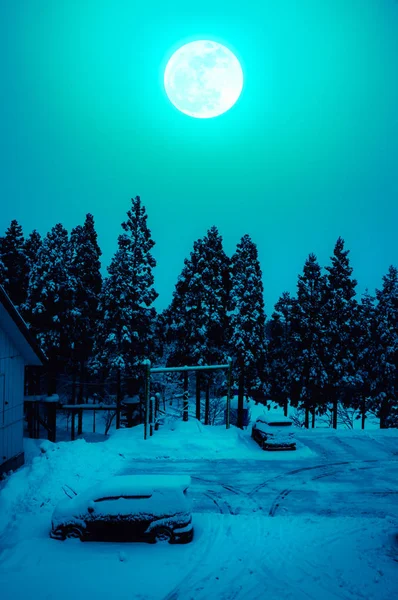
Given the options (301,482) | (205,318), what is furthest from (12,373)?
(205,318)

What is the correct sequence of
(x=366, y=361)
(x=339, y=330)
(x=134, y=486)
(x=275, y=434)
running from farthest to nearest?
(x=366, y=361)
(x=339, y=330)
(x=275, y=434)
(x=134, y=486)

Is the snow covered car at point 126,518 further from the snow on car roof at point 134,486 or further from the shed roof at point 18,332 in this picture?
the shed roof at point 18,332

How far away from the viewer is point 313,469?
17.3m

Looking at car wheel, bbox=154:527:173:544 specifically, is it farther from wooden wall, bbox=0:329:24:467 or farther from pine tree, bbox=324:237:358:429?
pine tree, bbox=324:237:358:429

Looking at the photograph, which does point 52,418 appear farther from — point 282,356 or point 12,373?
point 282,356

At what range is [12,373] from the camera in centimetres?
1630

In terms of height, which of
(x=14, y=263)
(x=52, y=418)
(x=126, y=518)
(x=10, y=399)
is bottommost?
(x=52, y=418)

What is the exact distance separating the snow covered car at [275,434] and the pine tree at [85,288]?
53.5 feet

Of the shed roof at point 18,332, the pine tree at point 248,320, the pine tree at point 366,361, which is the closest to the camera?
the shed roof at point 18,332

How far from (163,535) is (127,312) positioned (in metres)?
19.5

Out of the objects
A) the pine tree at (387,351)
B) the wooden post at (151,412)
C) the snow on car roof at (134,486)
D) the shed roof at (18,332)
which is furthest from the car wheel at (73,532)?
the pine tree at (387,351)

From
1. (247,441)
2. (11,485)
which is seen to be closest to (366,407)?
(247,441)

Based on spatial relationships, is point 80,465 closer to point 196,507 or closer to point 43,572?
point 196,507

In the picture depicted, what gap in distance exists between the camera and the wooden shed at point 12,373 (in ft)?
49.7
